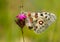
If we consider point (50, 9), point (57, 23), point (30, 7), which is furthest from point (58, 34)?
point (30, 7)

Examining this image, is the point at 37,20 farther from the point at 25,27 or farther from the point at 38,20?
the point at 25,27

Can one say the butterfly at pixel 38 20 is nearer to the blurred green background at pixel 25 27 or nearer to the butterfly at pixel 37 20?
the butterfly at pixel 37 20

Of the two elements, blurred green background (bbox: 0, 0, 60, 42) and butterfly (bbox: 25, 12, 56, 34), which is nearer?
butterfly (bbox: 25, 12, 56, 34)

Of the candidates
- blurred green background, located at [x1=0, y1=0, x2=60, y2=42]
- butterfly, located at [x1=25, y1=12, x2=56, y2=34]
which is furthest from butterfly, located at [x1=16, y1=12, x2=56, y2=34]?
A: blurred green background, located at [x1=0, y1=0, x2=60, y2=42]

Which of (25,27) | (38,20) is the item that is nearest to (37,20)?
(38,20)

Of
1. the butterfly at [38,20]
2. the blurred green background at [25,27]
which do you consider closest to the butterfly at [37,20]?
the butterfly at [38,20]

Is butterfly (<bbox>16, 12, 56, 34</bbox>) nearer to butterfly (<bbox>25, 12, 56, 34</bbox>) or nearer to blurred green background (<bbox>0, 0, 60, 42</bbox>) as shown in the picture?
butterfly (<bbox>25, 12, 56, 34</bbox>)
